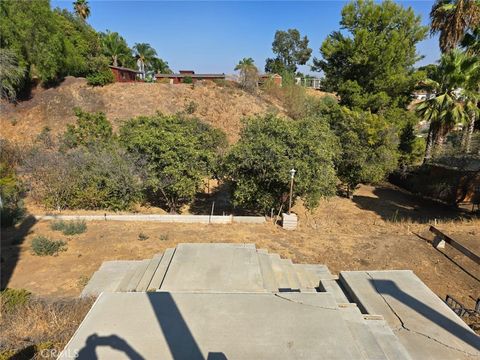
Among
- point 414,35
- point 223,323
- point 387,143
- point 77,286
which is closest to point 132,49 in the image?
point 414,35

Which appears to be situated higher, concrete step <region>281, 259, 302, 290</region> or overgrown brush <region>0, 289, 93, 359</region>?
concrete step <region>281, 259, 302, 290</region>

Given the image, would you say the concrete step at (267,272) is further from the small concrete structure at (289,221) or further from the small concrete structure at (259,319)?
the small concrete structure at (289,221)

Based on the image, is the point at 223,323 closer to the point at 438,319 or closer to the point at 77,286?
the point at 438,319

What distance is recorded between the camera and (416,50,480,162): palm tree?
14.0 m

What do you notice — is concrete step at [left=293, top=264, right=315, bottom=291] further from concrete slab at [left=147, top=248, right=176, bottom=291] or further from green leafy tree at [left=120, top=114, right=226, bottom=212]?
green leafy tree at [left=120, top=114, right=226, bottom=212]

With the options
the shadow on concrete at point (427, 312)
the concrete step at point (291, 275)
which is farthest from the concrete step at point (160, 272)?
the shadow on concrete at point (427, 312)

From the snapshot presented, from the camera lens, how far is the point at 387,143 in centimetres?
1435

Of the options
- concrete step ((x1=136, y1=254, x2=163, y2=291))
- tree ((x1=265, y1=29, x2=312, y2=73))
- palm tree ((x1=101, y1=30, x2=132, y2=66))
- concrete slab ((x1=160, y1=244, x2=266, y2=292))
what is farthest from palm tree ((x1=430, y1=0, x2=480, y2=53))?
tree ((x1=265, y1=29, x2=312, y2=73))

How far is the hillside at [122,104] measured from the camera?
24.1 m

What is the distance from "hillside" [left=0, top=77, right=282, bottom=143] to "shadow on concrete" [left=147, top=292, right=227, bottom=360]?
66.3ft

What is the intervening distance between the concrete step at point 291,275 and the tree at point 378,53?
1471 centimetres

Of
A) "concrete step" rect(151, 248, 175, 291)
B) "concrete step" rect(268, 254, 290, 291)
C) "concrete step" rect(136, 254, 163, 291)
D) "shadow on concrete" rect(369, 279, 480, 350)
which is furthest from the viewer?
"concrete step" rect(268, 254, 290, 291)

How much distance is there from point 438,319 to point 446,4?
17.6 meters

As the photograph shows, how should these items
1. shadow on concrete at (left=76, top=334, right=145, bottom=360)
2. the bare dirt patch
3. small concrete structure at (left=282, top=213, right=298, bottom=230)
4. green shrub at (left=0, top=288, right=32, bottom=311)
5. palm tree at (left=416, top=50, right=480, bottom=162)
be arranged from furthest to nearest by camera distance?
1. palm tree at (left=416, top=50, right=480, bottom=162)
2. small concrete structure at (left=282, top=213, right=298, bottom=230)
3. the bare dirt patch
4. green shrub at (left=0, top=288, right=32, bottom=311)
5. shadow on concrete at (left=76, top=334, right=145, bottom=360)
